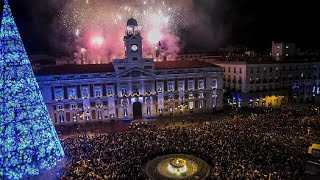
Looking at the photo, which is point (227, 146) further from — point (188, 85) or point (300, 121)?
point (188, 85)

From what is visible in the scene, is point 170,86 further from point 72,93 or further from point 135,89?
point 72,93

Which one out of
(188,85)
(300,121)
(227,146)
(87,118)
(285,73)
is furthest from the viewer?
(285,73)

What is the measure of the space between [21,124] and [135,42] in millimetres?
36549

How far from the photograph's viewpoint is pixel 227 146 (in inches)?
1335

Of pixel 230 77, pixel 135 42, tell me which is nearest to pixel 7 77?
pixel 135 42

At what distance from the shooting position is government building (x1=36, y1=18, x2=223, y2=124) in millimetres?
55188

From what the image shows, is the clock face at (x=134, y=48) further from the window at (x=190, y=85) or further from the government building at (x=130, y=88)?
the window at (x=190, y=85)

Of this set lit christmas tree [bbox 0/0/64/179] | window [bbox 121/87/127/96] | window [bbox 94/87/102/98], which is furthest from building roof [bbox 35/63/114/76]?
lit christmas tree [bbox 0/0/64/179]

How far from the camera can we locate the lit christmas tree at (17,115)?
25.8m

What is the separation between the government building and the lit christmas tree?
28.1 metres

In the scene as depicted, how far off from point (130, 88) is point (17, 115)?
3286cm

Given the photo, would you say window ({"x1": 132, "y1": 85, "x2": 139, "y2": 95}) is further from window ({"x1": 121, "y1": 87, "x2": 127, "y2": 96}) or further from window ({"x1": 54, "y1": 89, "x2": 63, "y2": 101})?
window ({"x1": 54, "y1": 89, "x2": 63, "y2": 101})

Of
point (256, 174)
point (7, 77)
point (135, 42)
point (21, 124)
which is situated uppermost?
point (135, 42)

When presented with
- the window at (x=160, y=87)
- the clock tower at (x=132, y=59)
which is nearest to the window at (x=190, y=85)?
the window at (x=160, y=87)
